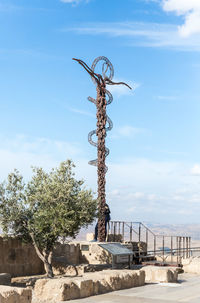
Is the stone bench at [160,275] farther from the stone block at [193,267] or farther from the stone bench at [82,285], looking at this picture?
the stone block at [193,267]

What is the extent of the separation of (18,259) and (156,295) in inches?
336

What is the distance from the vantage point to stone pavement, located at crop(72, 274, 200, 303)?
1464cm

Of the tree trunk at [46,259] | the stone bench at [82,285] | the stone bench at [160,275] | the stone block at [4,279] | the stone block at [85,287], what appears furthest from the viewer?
the tree trunk at [46,259]

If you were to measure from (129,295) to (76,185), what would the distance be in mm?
6685

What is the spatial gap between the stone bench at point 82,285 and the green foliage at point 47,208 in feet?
11.4

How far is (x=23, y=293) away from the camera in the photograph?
1212 cm

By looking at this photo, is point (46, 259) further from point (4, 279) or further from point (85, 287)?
point (85, 287)

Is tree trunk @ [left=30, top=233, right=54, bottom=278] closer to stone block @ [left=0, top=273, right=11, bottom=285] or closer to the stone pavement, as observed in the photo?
stone block @ [left=0, top=273, right=11, bottom=285]

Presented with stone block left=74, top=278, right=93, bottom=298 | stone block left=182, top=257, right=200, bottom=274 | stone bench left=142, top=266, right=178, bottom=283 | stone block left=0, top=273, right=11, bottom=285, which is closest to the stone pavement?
stone block left=74, top=278, right=93, bottom=298

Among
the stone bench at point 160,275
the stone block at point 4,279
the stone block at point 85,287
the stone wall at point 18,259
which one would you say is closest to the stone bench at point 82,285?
the stone block at point 85,287

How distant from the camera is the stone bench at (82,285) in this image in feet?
47.8

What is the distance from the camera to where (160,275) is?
19156 mm

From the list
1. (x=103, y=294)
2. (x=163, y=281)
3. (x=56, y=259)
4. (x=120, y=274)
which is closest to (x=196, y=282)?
(x=163, y=281)

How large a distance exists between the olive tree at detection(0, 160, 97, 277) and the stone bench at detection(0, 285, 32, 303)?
720 cm
